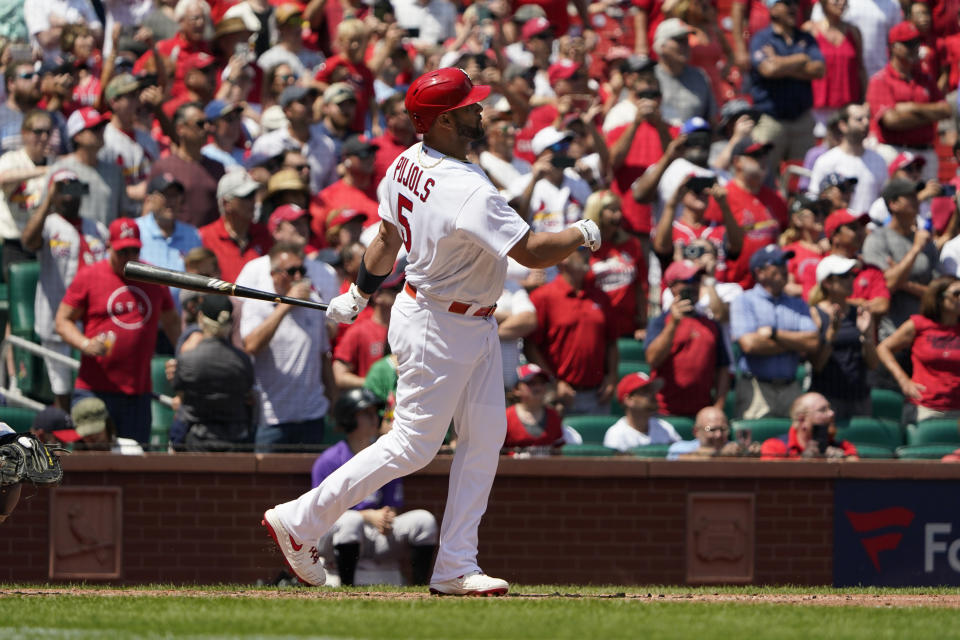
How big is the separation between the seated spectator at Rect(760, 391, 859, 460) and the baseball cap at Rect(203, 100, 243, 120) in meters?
4.84

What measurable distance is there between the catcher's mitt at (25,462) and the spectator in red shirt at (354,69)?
6253 millimetres

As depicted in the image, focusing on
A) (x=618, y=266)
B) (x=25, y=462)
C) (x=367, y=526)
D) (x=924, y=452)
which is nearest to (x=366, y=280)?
(x=25, y=462)

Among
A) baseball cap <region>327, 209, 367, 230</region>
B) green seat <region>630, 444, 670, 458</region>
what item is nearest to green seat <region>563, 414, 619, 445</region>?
green seat <region>630, 444, 670, 458</region>

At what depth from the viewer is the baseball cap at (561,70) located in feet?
42.7

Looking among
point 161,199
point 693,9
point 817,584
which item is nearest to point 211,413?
point 161,199

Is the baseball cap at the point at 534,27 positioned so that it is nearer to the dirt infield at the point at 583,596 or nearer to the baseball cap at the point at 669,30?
the baseball cap at the point at 669,30

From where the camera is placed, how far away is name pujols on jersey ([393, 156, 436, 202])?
6.23 metres

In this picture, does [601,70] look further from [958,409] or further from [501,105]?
[958,409]

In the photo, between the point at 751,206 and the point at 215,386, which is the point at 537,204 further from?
the point at 215,386

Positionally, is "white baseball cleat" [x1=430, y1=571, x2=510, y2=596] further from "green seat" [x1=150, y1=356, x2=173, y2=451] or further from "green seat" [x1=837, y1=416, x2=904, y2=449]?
"green seat" [x1=837, y1=416, x2=904, y2=449]

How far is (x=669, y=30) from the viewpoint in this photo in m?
13.3

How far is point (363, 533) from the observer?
853cm

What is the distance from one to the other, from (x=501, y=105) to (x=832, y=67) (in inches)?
136

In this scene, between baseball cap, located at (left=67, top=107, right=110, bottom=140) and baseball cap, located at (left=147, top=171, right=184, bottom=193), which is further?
baseball cap, located at (left=67, top=107, right=110, bottom=140)
